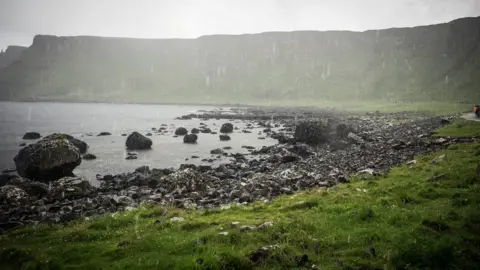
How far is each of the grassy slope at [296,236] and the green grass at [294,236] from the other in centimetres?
4

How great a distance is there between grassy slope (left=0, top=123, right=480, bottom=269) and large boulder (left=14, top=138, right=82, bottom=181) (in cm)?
1656

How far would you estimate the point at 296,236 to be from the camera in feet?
35.4

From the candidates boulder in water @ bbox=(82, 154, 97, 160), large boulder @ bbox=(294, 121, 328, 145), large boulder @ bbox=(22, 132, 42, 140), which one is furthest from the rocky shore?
large boulder @ bbox=(22, 132, 42, 140)

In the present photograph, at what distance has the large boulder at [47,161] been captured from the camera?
27.1m

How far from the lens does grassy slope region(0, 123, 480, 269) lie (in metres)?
9.23

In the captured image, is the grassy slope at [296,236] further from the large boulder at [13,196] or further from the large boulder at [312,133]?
the large boulder at [312,133]

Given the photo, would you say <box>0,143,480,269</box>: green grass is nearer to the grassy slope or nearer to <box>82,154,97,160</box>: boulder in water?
the grassy slope

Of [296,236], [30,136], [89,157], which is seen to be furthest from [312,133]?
[30,136]

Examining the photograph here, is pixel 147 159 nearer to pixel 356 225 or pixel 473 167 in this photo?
pixel 356 225

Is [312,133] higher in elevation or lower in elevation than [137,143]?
higher

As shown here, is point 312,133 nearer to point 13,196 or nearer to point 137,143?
point 137,143

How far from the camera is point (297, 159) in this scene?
107 ft

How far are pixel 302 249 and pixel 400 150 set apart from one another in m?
24.3

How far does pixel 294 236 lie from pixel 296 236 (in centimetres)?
9
